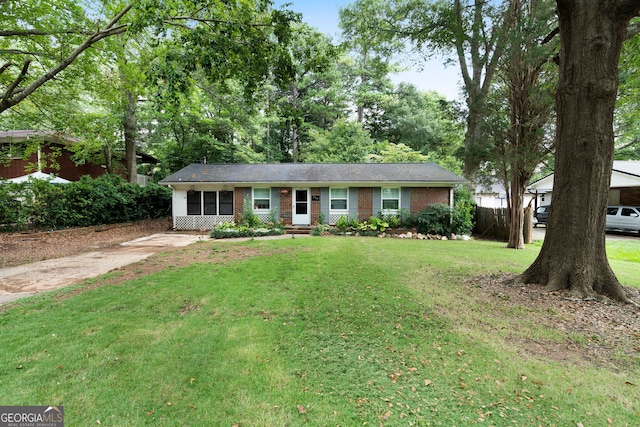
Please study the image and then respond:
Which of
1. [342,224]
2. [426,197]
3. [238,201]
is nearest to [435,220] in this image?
[426,197]

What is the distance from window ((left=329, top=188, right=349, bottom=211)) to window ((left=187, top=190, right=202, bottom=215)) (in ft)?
23.2

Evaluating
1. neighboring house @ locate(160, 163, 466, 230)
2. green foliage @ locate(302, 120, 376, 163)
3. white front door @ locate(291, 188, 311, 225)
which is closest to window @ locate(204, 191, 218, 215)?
neighboring house @ locate(160, 163, 466, 230)

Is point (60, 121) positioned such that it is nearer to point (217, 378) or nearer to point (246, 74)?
point (246, 74)

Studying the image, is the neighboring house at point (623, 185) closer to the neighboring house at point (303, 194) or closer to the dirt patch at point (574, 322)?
the neighboring house at point (303, 194)

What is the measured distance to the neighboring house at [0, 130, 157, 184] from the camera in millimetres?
13727

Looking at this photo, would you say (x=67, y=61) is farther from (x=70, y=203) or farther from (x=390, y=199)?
(x=390, y=199)

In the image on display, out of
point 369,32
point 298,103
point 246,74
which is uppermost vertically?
point 298,103

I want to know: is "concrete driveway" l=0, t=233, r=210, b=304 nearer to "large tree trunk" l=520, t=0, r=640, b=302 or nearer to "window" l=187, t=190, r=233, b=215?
"window" l=187, t=190, r=233, b=215

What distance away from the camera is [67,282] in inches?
221

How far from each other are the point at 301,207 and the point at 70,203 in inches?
401

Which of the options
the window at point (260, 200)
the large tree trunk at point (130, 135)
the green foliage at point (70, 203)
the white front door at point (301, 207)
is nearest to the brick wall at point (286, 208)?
the white front door at point (301, 207)

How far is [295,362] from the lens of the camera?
2.88 metres

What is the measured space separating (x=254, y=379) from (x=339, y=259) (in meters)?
5.06

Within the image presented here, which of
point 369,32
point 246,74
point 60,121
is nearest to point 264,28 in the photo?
point 246,74
